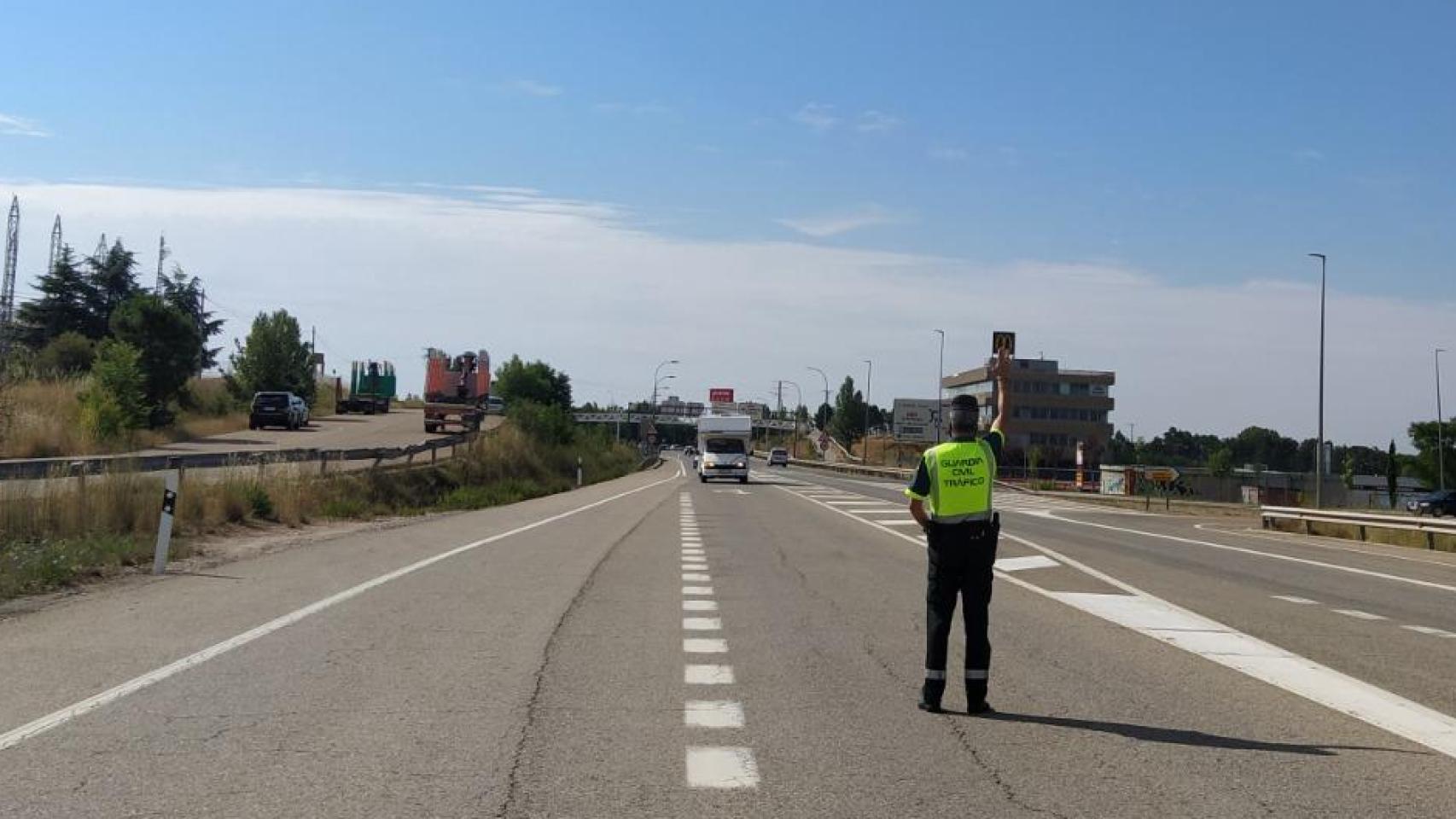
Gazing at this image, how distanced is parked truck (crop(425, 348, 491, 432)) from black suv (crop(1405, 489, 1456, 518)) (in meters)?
41.9

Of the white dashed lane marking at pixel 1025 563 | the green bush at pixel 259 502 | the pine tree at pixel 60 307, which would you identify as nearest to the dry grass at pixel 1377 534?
the white dashed lane marking at pixel 1025 563

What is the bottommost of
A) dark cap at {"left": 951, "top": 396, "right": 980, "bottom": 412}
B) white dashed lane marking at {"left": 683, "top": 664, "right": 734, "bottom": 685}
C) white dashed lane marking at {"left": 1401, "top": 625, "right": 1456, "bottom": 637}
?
white dashed lane marking at {"left": 683, "top": 664, "right": 734, "bottom": 685}

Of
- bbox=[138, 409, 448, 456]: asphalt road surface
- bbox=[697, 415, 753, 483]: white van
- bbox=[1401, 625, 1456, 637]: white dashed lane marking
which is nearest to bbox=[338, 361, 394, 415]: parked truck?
bbox=[138, 409, 448, 456]: asphalt road surface

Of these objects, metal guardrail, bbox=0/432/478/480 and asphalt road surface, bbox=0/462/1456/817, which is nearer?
asphalt road surface, bbox=0/462/1456/817

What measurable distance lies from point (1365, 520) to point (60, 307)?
75728 millimetres

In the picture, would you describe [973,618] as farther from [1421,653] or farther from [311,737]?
[1421,653]

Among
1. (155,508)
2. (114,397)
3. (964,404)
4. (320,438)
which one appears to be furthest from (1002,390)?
(320,438)

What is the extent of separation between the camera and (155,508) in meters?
20.7

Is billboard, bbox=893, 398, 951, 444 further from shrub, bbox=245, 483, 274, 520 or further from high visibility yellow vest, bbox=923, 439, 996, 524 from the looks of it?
high visibility yellow vest, bbox=923, 439, 996, 524

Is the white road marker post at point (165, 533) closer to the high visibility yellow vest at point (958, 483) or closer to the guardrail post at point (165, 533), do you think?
the guardrail post at point (165, 533)

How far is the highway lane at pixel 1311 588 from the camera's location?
36.8 ft

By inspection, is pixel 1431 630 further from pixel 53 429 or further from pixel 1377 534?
pixel 53 429

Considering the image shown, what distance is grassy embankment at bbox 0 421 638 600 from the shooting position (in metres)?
16.0

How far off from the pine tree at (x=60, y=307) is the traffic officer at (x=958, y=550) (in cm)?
8281
